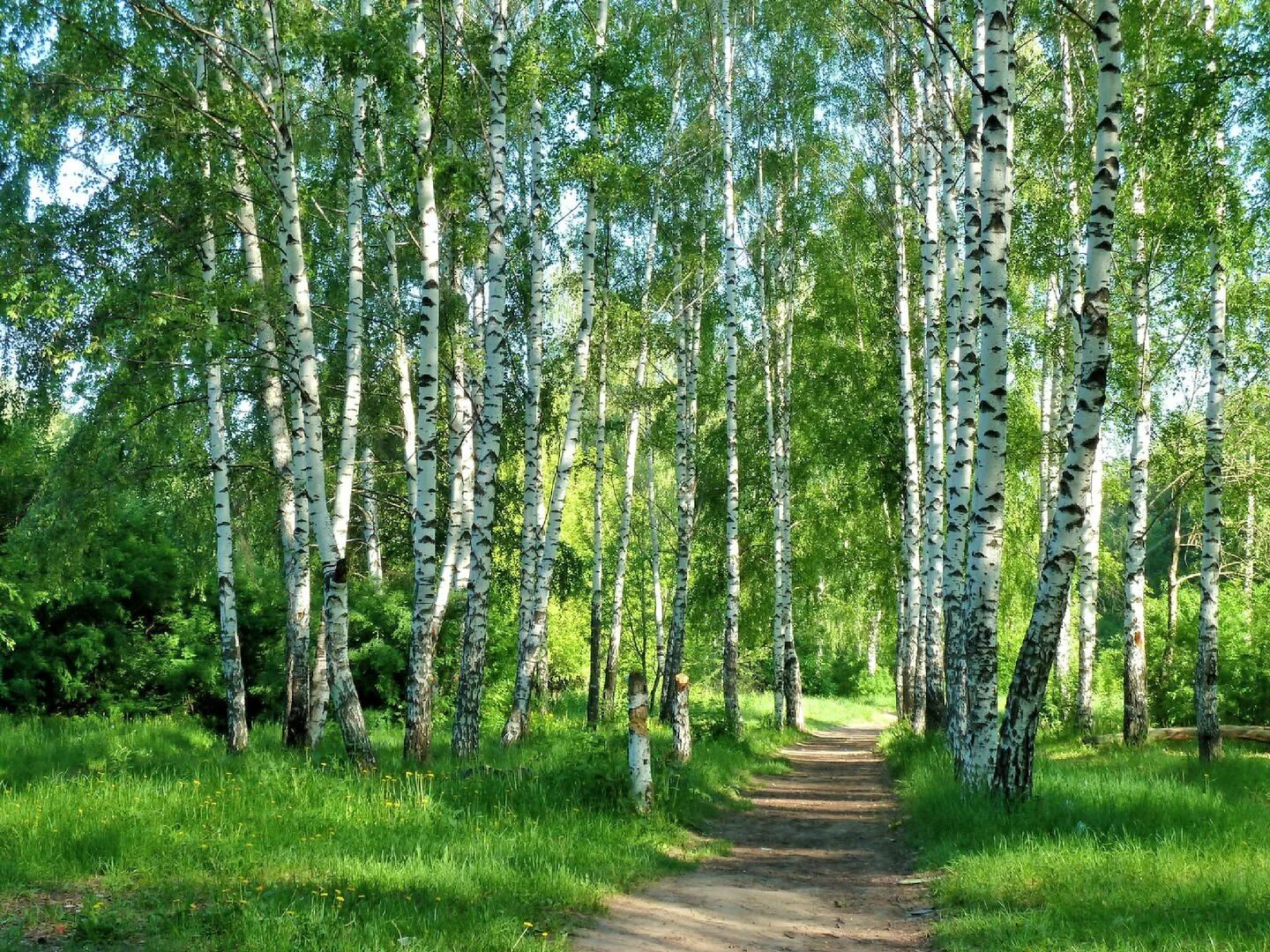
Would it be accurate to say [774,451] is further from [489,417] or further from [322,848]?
[322,848]

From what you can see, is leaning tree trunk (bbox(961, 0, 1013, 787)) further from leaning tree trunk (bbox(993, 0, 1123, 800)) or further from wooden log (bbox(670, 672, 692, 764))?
wooden log (bbox(670, 672, 692, 764))

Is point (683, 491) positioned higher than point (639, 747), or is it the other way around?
point (683, 491)

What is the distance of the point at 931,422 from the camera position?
50.6 ft

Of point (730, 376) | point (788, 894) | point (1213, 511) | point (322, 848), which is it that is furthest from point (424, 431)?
point (1213, 511)

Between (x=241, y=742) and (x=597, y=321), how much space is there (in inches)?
396

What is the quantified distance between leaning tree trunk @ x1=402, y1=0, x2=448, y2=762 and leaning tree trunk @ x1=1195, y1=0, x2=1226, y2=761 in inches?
389

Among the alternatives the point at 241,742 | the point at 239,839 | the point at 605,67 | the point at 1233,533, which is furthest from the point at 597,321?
the point at 1233,533

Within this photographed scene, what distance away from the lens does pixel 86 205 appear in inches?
502

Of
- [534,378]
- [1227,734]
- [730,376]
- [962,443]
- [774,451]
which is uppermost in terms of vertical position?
[730,376]

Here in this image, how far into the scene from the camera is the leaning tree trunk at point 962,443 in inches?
467

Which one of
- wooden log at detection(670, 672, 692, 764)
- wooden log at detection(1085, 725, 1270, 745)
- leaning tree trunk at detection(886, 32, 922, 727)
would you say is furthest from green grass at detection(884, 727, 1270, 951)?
leaning tree trunk at detection(886, 32, 922, 727)

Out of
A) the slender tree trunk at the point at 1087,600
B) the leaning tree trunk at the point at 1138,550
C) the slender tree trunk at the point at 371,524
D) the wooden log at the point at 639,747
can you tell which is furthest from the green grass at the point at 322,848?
the slender tree trunk at the point at 1087,600

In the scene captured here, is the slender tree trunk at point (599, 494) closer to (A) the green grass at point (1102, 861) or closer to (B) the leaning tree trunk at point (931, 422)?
(B) the leaning tree trunk at point (931, 422)

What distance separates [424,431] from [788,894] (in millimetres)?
5947
